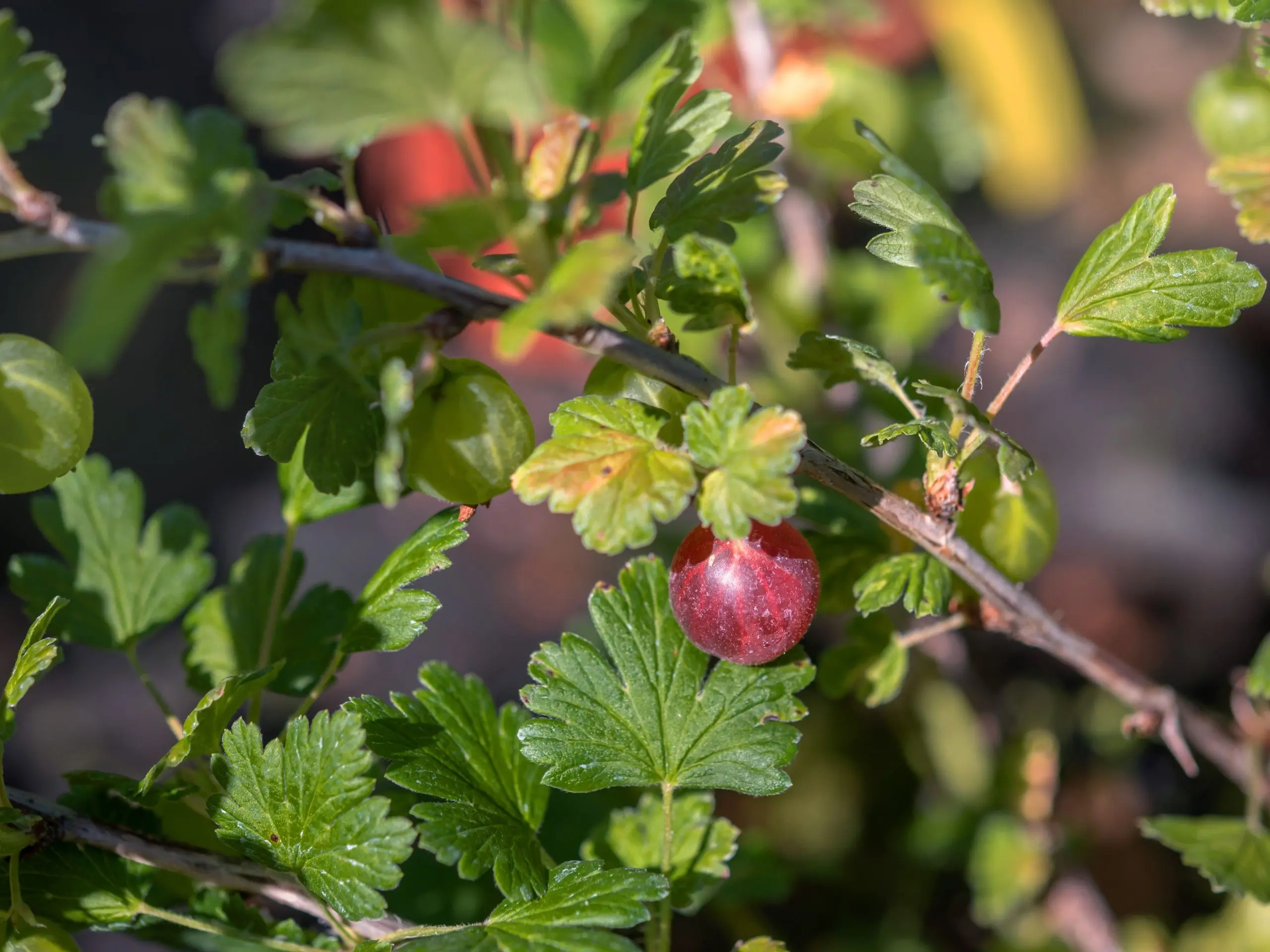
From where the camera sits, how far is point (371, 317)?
0.83 metres

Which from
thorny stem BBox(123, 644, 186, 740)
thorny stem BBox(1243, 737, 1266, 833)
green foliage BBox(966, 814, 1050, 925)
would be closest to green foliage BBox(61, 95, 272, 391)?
thorny stem BBox(123, 644, 186, 740)

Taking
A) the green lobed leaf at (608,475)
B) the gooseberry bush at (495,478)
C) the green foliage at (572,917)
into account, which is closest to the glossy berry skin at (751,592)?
the gooseberry bush at (495,478)

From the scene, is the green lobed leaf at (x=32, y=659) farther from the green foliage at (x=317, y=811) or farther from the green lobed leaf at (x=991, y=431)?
the green lobed leaf at (x=991, y=431)

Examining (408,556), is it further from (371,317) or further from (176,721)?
(176,721)

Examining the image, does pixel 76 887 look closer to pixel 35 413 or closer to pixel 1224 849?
pixel 35 413

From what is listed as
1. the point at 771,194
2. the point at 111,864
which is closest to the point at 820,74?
the point at 771,194

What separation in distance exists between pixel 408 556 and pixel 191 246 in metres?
0.43

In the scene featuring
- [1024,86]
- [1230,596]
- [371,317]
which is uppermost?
[371,317]

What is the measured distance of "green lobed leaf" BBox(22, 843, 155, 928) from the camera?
3.05 ft

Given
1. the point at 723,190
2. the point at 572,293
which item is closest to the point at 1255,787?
the point at 723,190

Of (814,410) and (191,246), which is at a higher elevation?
(191,246)

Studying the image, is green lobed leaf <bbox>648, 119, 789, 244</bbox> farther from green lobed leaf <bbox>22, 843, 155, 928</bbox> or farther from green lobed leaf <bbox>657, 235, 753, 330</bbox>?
green lobed leaf <bbox>22, 843, 155, 928</bbox>

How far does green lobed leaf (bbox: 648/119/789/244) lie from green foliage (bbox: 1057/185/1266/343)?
274mm

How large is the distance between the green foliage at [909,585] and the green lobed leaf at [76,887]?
0.76m
